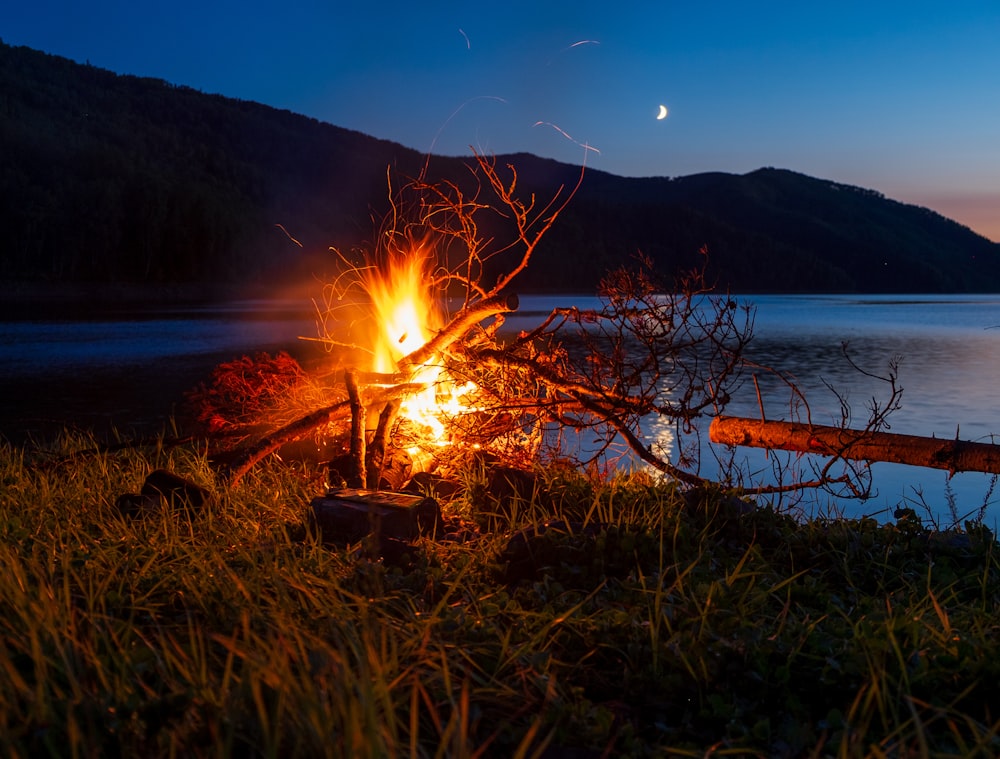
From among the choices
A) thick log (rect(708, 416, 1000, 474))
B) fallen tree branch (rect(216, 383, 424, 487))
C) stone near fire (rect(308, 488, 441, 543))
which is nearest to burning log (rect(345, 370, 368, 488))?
fallen tree branch (rect(216, 383, 424, 487))

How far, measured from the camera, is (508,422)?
6.01 metres

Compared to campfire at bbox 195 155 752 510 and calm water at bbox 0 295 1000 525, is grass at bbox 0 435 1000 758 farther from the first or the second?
calm water at bbox 0 295 1000 525

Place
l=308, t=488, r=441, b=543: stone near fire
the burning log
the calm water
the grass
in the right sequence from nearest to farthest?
the grass
l=308, t=488, r=441, b=543: stone near fire
the burning log
the calm water

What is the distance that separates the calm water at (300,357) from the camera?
12.1 meters

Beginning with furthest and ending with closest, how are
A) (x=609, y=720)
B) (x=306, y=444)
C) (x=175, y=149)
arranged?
(x=175, y=149)
(x=306, y=444)
(x=609, y=720)

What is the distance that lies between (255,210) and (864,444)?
331ft

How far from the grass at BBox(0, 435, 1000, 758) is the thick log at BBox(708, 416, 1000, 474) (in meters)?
0.47

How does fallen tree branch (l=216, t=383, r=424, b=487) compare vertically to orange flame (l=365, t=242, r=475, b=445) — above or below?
below

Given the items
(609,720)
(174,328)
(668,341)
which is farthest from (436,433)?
(174,328)

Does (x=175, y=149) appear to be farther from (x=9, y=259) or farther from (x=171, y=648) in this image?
(x=171, y=648)

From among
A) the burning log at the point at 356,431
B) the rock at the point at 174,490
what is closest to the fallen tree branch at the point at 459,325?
the burning log at the point at 356,431

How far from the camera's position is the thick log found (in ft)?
16.9

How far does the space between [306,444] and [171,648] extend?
428 cm

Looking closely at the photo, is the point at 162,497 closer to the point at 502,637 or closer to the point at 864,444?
the point at 502,637
